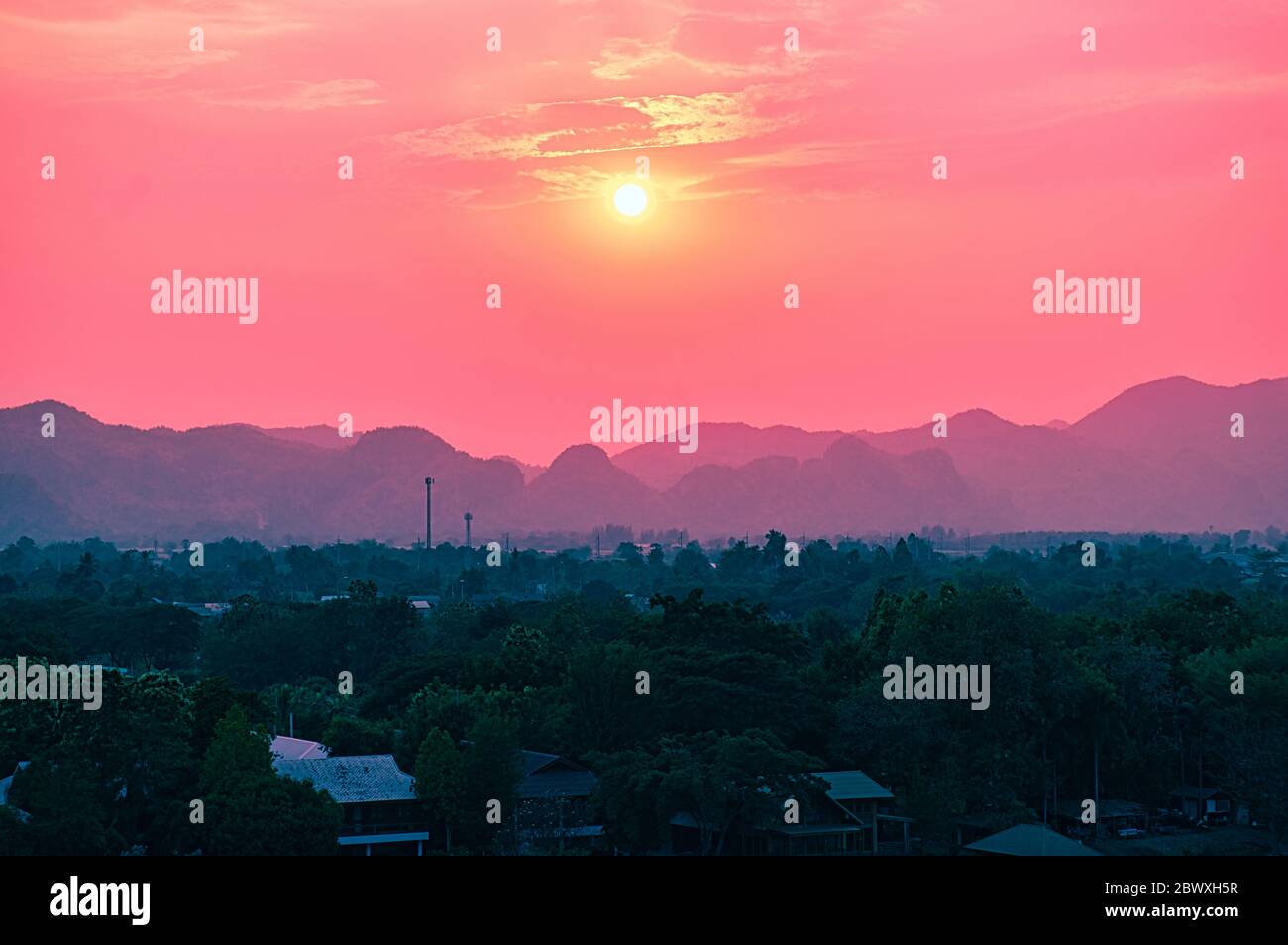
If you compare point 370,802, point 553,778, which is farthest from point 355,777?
point 553,778

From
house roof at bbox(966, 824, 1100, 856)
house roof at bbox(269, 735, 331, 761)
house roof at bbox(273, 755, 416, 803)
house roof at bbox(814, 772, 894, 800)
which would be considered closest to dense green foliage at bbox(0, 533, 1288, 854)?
house roof at bbox(269, 735, 331, 761)

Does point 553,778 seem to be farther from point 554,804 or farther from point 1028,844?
point 1028,844

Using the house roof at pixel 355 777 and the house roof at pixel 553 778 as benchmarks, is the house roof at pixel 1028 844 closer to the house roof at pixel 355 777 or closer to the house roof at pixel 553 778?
the house roof at pixel 553 778

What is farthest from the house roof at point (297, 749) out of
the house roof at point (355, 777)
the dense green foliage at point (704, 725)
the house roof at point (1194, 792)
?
the house roof at point (1194, 792)

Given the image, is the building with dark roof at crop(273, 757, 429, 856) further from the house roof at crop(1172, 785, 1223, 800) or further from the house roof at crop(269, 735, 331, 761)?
the house roof at crop(1172, 785, 1223, 800)
